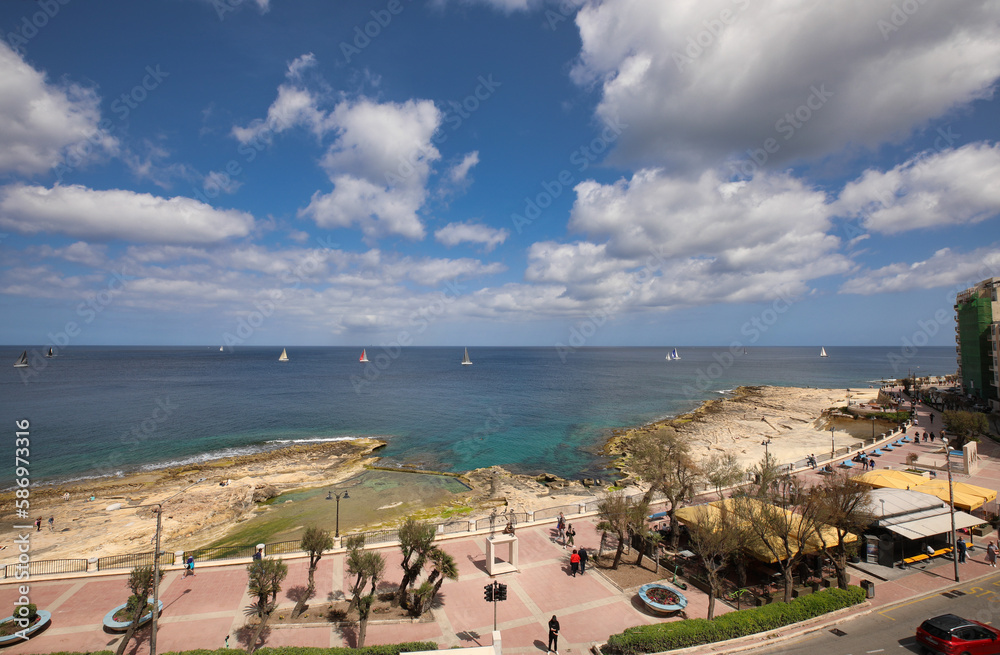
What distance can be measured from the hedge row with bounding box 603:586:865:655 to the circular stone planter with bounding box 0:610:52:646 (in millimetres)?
19484

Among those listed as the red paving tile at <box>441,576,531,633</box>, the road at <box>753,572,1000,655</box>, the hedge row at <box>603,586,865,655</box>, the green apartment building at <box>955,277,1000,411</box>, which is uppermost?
the green apartment building at <box>955,277,1000,411</box>

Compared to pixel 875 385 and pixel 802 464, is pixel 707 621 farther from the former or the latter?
pixel 875 385

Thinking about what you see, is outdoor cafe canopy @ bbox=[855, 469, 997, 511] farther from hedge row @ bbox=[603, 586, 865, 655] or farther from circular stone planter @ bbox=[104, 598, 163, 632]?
circular stone planter @ bbox=[104, 598, 163, 632]

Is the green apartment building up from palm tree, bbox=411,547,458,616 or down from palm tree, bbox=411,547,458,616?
up

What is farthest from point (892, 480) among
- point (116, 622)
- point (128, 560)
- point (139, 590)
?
point (128, 560)

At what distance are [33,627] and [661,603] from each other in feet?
72.8

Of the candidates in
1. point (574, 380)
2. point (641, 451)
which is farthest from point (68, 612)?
point (574, 380)

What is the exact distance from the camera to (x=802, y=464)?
35.6m

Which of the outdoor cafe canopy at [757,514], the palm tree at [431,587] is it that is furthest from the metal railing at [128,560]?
the outdoor cafe canopy at [757,514]

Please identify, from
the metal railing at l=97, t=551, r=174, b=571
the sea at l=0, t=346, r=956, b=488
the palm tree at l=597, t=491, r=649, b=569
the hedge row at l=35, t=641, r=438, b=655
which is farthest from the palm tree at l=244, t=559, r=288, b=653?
the sea at l=0, t=346, r=956, b=488

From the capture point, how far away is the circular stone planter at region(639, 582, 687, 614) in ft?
53.0

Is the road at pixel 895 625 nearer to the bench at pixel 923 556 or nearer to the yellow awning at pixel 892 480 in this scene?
the bench at pixel 923 556

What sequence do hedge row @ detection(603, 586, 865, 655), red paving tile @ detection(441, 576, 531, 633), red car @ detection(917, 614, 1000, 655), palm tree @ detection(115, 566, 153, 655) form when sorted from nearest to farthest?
red car @ detection(917, 614, 1000, 655)
hedge row @ detection(603, 586, 865, 655)
palm tree @ detection(115, 566, 153, 655)
red paving tile @ detection(441, 576, 531, 633)

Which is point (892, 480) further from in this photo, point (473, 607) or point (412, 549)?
point (412, 549)
